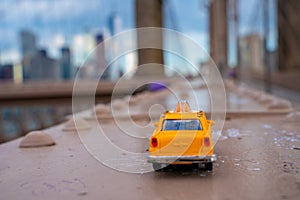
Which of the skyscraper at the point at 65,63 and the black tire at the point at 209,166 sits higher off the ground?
the skyscraper at the point at 65,63

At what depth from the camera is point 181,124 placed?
380 centimetres

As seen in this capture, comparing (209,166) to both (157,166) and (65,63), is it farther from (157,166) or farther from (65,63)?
(65,63)

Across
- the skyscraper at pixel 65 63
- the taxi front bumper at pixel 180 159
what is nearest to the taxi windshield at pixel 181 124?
the taxi front bumper at pixel 180 159

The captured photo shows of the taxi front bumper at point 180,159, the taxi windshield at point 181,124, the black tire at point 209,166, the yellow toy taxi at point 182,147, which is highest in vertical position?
the taxi windshield at point 181,124

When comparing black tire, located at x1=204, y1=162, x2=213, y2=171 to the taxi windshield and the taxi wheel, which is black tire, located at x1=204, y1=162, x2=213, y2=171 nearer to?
the taxi wheel

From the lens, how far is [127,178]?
3766 mm

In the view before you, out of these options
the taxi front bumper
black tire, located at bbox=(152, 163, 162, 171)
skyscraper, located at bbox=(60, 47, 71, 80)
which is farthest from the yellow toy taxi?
skyscraper, located at bbox=(60, 47, 71, 80)

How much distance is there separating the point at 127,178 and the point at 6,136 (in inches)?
1132

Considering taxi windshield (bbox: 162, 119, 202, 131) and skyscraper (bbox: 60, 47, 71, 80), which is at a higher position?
skyscraper (bbox: 60, 47, 71, 80)

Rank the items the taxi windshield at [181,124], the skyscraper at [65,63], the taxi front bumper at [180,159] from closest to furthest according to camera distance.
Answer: the taxi front bumper at [180,159] → the taxi windshield at [181,124] → the skyscraper at [65,63]

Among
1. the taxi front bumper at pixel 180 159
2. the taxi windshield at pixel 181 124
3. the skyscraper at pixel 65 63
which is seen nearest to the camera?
the taxi front bumper at pixel 180 159

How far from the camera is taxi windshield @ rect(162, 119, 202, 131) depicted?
3.76m

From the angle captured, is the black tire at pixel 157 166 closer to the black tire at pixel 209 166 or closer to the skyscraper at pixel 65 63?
the black tire at pixel 209 166

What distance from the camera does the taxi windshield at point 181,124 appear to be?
3758 mm
